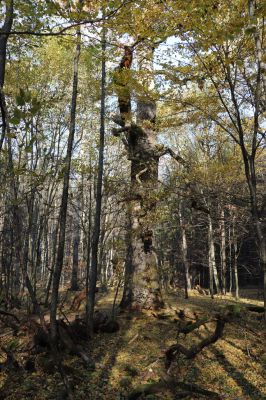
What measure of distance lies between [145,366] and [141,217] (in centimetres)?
378

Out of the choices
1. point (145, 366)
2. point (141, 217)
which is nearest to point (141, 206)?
point (141, 217)

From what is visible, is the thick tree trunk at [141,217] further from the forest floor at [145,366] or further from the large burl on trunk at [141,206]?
the forest floor at [145,366]

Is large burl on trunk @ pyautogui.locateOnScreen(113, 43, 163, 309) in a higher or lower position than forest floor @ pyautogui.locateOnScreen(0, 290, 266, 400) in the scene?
higher

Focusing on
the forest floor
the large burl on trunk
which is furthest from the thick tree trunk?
the forest floor

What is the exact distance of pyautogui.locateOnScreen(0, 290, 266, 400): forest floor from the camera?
493 centimetres

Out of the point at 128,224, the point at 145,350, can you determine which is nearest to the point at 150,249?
the point at 128,224

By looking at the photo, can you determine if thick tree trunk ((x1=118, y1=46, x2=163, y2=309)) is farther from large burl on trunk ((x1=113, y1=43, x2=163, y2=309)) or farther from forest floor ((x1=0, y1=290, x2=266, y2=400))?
forest floor ((x1=0, y1=290, x2=266, y2=400))

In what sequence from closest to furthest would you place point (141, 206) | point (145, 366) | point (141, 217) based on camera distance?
point (145, 366) → point (141, 206) → point (141, 217)

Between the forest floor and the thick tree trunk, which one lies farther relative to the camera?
the thick tree trunk

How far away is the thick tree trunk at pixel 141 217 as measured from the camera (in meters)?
8.46

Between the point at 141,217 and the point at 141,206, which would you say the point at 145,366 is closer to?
the point at 141,217

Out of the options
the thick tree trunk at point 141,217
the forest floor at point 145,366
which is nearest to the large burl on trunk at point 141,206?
the thick tree trunk at point 141,217

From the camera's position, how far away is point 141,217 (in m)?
8.65

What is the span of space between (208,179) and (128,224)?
5.51m
